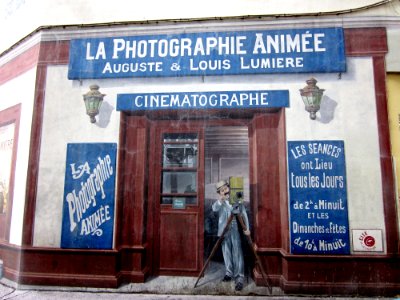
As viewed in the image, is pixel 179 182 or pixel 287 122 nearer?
pixel 287 122

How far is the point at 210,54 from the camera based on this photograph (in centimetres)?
438

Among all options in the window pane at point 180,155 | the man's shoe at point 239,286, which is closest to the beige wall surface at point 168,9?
the window pane at point 180,155

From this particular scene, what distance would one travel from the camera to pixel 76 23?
466 cm

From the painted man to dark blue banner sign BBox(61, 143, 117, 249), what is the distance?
5.14 ft

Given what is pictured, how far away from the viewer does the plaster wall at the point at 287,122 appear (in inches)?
158

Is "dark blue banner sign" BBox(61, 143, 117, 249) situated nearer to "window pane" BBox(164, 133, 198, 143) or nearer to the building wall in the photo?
"window pane" BBox(164, 133, 198, 143)

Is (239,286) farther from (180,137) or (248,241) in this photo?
(180,137)

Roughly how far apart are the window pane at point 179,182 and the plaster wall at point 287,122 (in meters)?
0.97

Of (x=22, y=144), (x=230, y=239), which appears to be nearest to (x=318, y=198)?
→ (x=230, y=239)

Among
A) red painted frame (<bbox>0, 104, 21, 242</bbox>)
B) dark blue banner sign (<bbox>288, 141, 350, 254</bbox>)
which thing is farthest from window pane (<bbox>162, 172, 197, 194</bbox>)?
red painted frame (<bbox>0, 104, 21, 242</bbox>)

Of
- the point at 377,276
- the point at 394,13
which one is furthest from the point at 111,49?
the point at 377,276

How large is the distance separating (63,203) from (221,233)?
2.32 metres

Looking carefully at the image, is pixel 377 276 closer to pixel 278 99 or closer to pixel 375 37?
pixel 278 99

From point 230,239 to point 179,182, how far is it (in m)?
1.13
